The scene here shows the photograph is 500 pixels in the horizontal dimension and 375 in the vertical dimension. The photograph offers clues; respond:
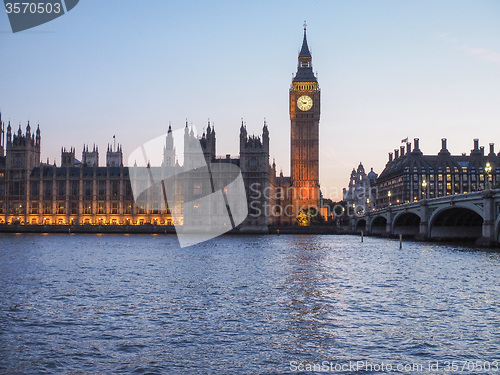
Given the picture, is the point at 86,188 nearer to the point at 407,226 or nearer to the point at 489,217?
the point at 407,226

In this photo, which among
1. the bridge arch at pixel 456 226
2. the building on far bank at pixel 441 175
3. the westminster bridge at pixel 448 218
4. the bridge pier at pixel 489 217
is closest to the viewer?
the bridge pier at pixel 489 217

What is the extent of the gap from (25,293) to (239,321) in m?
13.4

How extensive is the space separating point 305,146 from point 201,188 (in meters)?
41.8

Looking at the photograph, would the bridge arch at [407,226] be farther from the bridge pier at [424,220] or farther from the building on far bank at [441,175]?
the building on far bank at [441,175]

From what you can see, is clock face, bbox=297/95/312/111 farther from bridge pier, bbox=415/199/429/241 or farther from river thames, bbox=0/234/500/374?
river thames, bbox=0/234/500/374

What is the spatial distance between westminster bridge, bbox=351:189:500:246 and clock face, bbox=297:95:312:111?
158 ft

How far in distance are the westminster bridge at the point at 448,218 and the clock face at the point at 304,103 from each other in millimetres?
48107

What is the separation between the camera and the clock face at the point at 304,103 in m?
171

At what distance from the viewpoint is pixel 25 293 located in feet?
97.3

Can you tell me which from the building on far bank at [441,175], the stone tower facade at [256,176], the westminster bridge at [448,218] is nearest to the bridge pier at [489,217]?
the westminster bridge at [448,218]

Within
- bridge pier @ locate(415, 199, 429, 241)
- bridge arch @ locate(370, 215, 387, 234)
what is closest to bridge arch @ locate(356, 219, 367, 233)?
bridge arch @ locate(370, 215, 387, 234)

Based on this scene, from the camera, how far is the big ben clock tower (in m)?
165

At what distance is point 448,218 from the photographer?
83.5 meters

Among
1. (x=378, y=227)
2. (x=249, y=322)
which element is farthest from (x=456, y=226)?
(x=249, y=322)
